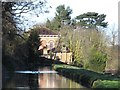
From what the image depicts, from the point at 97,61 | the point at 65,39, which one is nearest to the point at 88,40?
the point at 97,61

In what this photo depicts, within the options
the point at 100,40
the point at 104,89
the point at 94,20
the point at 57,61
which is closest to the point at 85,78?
the point at 104,89

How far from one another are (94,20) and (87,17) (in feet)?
3.14

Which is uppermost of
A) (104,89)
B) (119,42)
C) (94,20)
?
(94,20)

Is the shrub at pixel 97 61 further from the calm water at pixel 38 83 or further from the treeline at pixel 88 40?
the calm water at pixel 38 83

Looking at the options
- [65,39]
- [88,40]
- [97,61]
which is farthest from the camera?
[65,39]

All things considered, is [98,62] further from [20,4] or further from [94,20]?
[20,4]

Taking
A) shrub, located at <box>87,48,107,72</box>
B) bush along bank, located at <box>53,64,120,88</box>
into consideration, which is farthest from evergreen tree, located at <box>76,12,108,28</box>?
bush along bank, located at <box>53,64,120,88</box>

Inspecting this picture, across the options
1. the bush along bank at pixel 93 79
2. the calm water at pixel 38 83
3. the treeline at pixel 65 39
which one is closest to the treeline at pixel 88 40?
the treeline at pixel 65 39

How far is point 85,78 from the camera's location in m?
18.8

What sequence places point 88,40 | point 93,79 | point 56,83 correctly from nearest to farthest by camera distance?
1. point 93,79
2. point 56,83
3. point 88,40

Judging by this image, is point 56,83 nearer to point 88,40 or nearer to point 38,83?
point 38,83

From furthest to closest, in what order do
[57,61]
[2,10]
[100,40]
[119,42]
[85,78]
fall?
[57,61] → [100,40] → [119,42] → [85,78] → [2,10]

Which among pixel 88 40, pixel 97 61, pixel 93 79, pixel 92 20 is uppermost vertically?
pixel 92 20

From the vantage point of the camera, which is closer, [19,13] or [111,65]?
[19,13]
